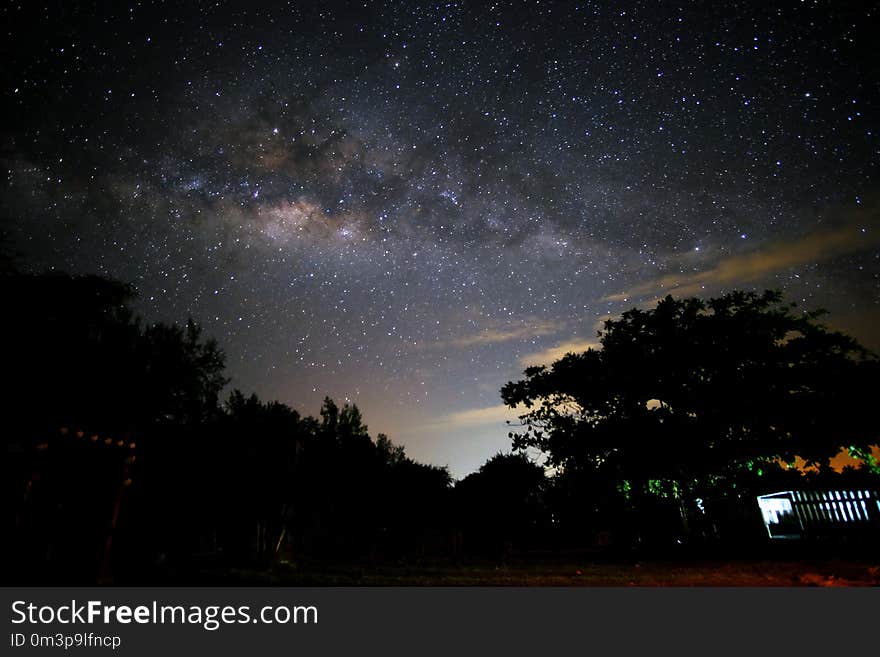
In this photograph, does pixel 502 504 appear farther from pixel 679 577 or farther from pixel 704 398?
pixel 679 577

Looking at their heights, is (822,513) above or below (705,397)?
below

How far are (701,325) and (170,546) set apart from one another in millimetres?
18820

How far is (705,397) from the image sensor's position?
46.7ft

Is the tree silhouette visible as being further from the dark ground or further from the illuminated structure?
the dark ground

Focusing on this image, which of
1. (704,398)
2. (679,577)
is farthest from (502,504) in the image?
(679,577)

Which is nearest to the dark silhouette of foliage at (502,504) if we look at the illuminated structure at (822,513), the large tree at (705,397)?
the large tree at (705,397)

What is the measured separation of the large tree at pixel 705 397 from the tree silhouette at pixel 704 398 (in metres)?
0.03

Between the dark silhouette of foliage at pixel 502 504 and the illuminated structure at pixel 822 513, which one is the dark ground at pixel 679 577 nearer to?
the illuminated structure at pixel 822 513

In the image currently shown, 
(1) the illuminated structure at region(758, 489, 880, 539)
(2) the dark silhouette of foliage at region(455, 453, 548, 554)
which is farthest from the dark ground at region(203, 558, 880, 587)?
(2) the dark silhouette of foliage at region(455, 453, 548, 554)

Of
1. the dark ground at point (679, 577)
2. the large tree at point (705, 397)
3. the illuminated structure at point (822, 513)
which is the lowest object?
the dark ground at point (679, 577)

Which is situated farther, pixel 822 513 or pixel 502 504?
pixel 502 504

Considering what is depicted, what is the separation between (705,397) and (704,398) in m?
0.05

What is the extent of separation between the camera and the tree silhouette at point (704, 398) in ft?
43.3
